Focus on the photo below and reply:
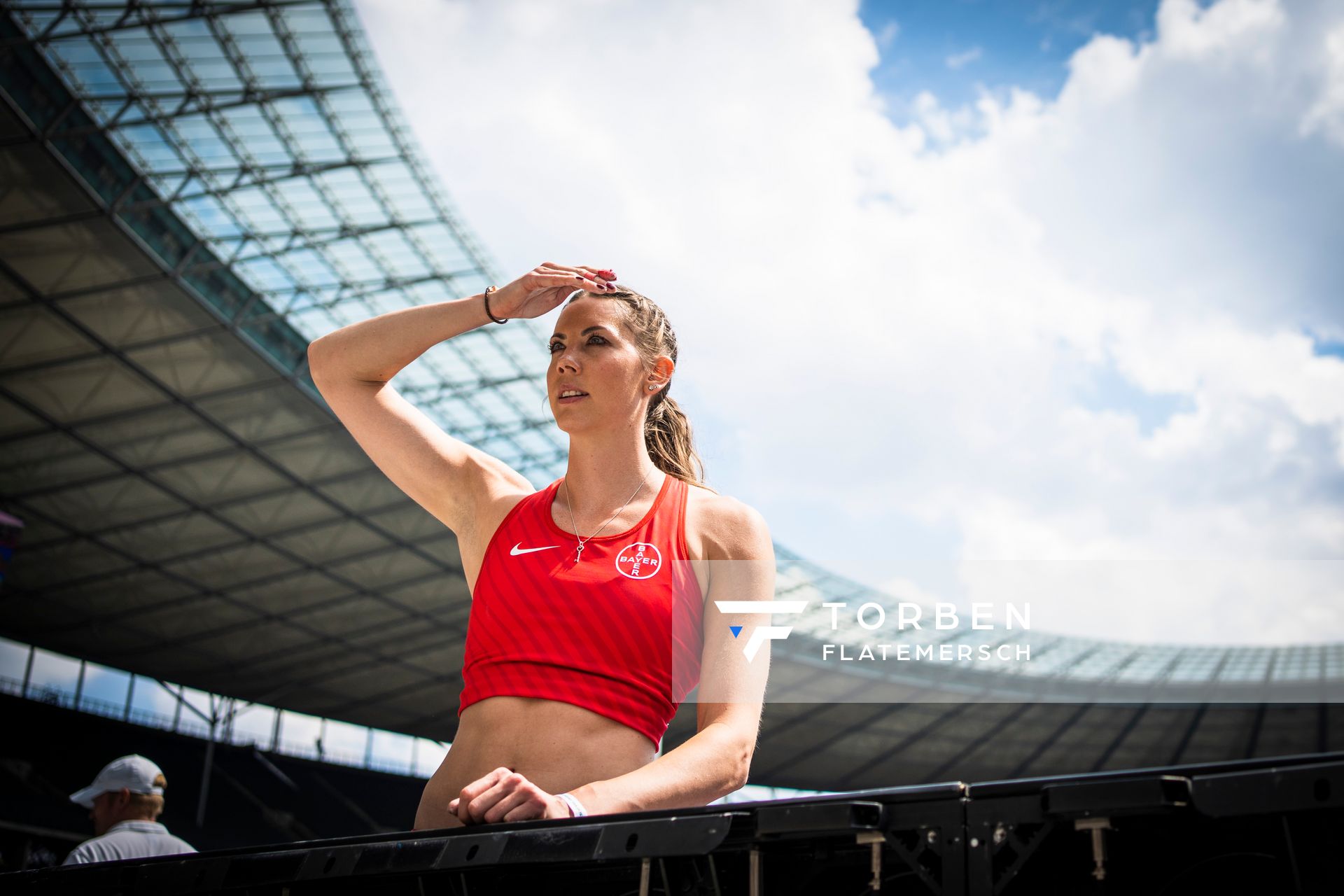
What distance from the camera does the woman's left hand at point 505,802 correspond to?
1.84 metres

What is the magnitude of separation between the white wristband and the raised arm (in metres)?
1.07

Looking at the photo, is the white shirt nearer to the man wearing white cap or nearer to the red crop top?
the man wearing white cap

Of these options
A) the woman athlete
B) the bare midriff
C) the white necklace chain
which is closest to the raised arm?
the woman athlete

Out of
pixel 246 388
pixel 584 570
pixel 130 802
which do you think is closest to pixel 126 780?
pixel 130 802

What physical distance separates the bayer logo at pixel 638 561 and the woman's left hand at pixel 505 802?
697 millimetres

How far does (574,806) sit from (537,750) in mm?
373

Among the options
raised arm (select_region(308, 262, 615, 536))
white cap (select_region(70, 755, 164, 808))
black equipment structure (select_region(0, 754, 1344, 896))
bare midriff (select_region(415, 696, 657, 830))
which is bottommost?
black equipment structure (select_region(0, 754, 1344, 896))

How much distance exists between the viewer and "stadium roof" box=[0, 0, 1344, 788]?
16094 mm

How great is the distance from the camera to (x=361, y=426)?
2.89 m

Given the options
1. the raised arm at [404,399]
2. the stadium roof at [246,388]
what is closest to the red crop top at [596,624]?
the raised arm at [404,399]

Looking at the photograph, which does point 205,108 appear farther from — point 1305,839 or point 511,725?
point 1305,839

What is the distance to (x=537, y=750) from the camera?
2.31 meters

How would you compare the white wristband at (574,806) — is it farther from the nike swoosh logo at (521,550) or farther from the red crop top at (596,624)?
the nike swoosh logo at (521,550)

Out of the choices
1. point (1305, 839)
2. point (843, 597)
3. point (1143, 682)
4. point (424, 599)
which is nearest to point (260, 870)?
point (1305, 839)
